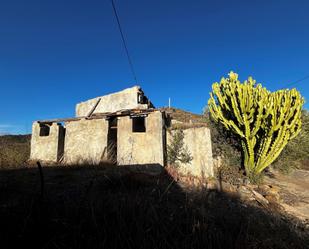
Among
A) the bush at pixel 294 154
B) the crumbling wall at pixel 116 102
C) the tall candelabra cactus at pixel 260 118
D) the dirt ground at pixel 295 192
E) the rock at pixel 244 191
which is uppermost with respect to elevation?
the crumbling wall at pixel 116 102

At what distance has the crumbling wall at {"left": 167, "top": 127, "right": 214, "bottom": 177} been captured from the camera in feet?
27.3

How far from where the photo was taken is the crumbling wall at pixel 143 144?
837 centimetres

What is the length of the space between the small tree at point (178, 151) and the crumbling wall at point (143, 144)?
0.68 m

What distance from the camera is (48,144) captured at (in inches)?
391

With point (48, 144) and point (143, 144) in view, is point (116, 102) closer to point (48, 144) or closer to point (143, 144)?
point (48, 144)

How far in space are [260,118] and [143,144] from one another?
493 centimetres

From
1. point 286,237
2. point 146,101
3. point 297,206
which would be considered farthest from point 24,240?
point 146,101

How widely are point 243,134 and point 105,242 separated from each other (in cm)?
840

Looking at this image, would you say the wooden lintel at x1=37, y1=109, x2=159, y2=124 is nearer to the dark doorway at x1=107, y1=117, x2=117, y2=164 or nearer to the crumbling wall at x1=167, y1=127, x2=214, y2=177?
the dark doorway at x1=107, y1=117, x2=117, y2=164

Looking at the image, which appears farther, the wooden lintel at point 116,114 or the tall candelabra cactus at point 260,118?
the wooden lintel at point 116,114

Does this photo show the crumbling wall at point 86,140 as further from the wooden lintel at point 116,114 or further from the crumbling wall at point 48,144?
the crumbling wall at point 48,144

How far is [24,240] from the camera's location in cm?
A: 144

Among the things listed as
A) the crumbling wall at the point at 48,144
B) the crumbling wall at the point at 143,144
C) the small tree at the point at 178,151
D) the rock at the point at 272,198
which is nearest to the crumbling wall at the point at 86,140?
the crumbling wall at the point at 48,144

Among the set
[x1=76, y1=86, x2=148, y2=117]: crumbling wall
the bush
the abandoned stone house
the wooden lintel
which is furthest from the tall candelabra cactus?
[x1=76, y1=86, x2=148, y2=117]: crumbling wall
